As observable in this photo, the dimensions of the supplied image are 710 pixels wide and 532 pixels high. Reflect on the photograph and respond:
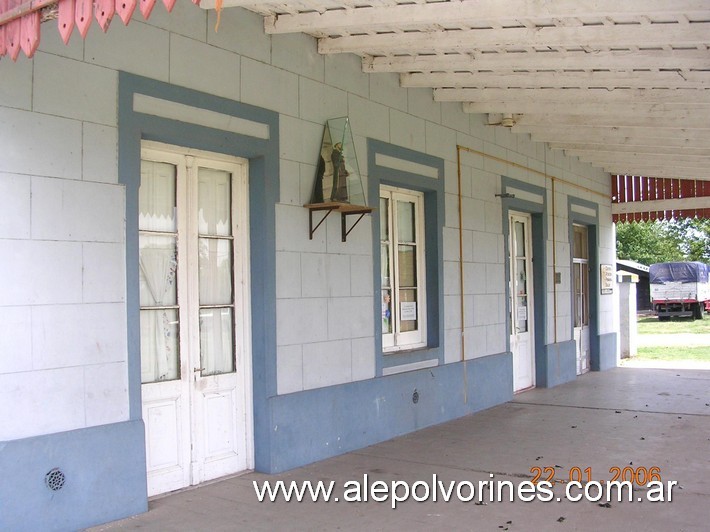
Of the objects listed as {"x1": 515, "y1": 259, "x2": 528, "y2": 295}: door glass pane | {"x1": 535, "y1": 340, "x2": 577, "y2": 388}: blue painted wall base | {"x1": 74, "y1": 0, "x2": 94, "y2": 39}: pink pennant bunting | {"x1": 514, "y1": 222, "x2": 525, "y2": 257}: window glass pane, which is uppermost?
{"x1": 74, "y1": 0, "x2": 94, "y2": 39}: pink pennant bunting

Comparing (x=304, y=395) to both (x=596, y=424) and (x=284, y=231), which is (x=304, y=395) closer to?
(x=284, y=231)

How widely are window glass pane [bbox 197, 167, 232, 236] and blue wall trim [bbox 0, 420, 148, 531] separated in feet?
4.94

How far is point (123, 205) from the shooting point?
432cm

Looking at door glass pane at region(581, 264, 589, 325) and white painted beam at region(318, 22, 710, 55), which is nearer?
white painted beam at region(318, 22, 710, 55)

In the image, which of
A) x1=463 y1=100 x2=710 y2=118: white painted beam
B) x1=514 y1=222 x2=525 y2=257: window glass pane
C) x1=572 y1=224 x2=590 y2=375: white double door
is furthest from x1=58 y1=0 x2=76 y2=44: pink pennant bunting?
x1=572 y1=224 x2=590 y2=375: white double door

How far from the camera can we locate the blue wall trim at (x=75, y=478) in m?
3.74

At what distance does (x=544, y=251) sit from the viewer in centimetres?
973

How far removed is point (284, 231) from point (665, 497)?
3.14 metres

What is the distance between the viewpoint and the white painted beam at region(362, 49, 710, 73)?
561 centimetres

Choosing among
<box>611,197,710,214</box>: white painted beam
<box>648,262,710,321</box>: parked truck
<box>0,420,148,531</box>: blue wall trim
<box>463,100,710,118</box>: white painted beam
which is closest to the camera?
<box>0,420,148,531</box>: blue wall trim

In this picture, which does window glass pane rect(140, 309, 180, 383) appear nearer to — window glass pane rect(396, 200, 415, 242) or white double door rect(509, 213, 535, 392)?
window glass pane rect(396, 200, 415, 242)

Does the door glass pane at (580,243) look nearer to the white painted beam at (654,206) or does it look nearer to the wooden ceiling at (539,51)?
the white painted beam at (654,206)

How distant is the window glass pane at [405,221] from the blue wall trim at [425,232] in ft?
0.48

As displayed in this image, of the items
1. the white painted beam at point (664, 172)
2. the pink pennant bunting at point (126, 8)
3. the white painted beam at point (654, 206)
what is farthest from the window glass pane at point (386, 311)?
the white painted beam at point (654, 206)
